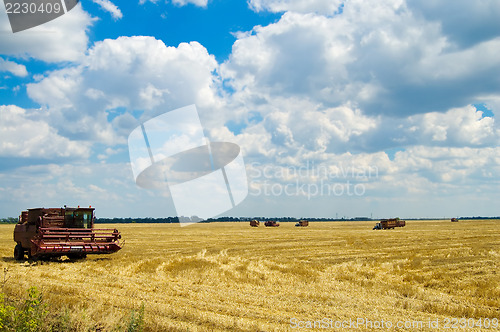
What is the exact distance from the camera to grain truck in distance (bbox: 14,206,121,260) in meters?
22.5

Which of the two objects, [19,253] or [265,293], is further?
[19,253]

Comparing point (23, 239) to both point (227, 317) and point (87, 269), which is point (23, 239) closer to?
point (87, 269)

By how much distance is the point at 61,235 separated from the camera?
920 inches

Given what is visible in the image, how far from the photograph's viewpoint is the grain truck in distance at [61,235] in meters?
22.5

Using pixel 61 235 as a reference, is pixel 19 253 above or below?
below
